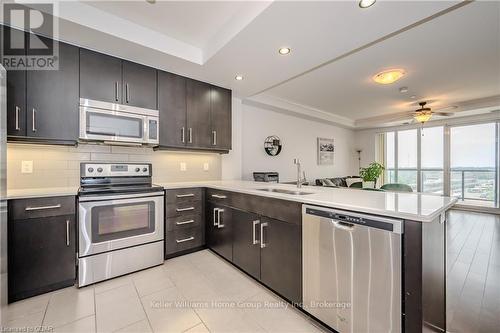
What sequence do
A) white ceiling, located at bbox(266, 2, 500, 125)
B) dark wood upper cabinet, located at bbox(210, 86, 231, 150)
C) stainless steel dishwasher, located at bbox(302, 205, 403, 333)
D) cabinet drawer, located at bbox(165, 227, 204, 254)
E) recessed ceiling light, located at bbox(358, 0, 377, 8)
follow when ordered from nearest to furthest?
stainless steel dishwasher, located at bbox(302, 205, 403, 333) < recessed ceiling light, located at bbox(358, 0, 377, 8) < white ceiling, located at bbox(266, 2, 500, 125) < cabinet drawer, located at bbox(165, 227, 204, 254) < dark wood upper cabinet, located at bbox(210, 86, 231, 150)

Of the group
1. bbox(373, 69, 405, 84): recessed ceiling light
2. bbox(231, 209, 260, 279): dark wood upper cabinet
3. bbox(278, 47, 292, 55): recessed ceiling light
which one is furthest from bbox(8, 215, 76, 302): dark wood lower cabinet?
bbox(373, 69, 405, 84): recessed ceiling light

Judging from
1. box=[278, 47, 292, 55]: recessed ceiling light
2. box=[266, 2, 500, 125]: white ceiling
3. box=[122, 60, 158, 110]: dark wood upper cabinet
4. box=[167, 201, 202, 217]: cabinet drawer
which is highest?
box=[266, 2, 500, 125]: white ceiling

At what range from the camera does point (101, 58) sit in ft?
7.71

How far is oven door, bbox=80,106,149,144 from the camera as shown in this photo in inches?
88.5

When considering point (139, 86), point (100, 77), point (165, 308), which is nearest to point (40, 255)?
point (165, 308)

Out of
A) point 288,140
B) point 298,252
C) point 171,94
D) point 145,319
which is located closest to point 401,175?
point 288,140

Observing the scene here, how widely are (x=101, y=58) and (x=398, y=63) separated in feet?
12.1

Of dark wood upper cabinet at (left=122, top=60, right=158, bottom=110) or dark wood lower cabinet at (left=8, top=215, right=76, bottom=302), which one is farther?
dark wood upper cabinet at (left=122, top=60, right=158, bottom=110)

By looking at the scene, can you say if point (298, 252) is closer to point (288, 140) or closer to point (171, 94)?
point (171, 94)

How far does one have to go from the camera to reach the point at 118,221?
2.25 meters

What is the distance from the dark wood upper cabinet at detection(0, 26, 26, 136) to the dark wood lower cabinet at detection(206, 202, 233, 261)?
6.63 feet

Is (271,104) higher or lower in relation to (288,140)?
higher

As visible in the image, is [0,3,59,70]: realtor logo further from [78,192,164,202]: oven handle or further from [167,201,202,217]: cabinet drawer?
[167,201,202,217]: cabinet drawer

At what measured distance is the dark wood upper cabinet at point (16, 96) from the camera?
192 cm
